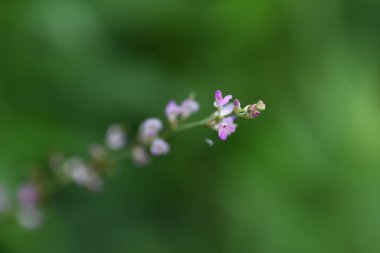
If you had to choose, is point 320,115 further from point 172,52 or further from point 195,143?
point 172,52

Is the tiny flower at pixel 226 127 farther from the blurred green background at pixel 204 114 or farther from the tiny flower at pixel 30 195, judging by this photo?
the blurred green background at pixel 204 114

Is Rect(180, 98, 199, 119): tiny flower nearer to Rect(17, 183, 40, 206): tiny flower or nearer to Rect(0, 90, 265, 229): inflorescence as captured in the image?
Rect(0, 90, 265, 229): inflorescence

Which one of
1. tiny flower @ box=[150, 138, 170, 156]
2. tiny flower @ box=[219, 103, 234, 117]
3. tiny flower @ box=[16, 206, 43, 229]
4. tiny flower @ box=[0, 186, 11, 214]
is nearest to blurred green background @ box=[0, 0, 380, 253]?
tiny flower @ box=[0, 186, 11, 214]

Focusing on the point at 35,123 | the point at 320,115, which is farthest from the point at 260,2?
the point at 35,123

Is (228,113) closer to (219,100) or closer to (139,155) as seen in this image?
(219,100)

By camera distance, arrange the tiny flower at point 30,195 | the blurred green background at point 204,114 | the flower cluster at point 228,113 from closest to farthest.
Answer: the flower cluster at point 228,113 < the tiny flower at point 30,195 < the blurred green background at point 204,114

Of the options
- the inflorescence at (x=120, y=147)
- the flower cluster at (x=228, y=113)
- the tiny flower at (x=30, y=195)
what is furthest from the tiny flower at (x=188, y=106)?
the tiny flower at (x=30, y=195)
